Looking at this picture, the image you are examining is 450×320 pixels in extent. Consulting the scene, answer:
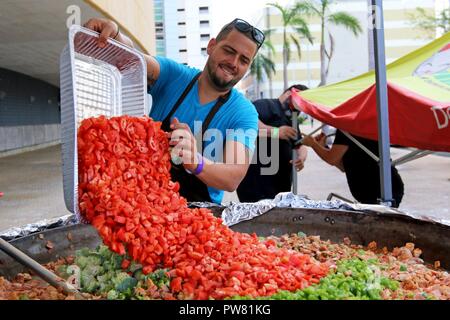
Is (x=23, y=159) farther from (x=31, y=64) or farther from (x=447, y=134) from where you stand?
(x=447, y=134)

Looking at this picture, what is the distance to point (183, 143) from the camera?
5.96 feet

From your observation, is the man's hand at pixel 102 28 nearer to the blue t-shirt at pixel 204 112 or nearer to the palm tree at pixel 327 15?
the blue t-shirt at pixel 204 112

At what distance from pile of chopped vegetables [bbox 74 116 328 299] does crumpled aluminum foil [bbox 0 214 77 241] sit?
2.31 ft

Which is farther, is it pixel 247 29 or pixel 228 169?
pixel 247 29

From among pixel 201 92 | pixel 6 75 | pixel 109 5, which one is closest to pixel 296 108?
pixel 201 92

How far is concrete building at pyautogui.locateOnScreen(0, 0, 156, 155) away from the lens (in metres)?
9.60

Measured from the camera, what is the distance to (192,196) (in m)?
2.59

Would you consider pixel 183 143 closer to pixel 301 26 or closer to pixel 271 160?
pixel 271 160

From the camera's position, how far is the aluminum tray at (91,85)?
1571 millimetres

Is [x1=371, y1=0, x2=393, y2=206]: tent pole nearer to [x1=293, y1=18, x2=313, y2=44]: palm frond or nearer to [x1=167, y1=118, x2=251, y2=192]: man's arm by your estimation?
[x1=167, y1=118, x2=251, y2=192]: man's arm

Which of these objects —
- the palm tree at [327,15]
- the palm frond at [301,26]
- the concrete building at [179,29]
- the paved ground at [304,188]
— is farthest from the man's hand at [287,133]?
the concrete building at [179,29]

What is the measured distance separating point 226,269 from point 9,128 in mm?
18265

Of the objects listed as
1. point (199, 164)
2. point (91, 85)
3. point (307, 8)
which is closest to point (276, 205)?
point (199, 164)

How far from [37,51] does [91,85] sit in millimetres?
13953
